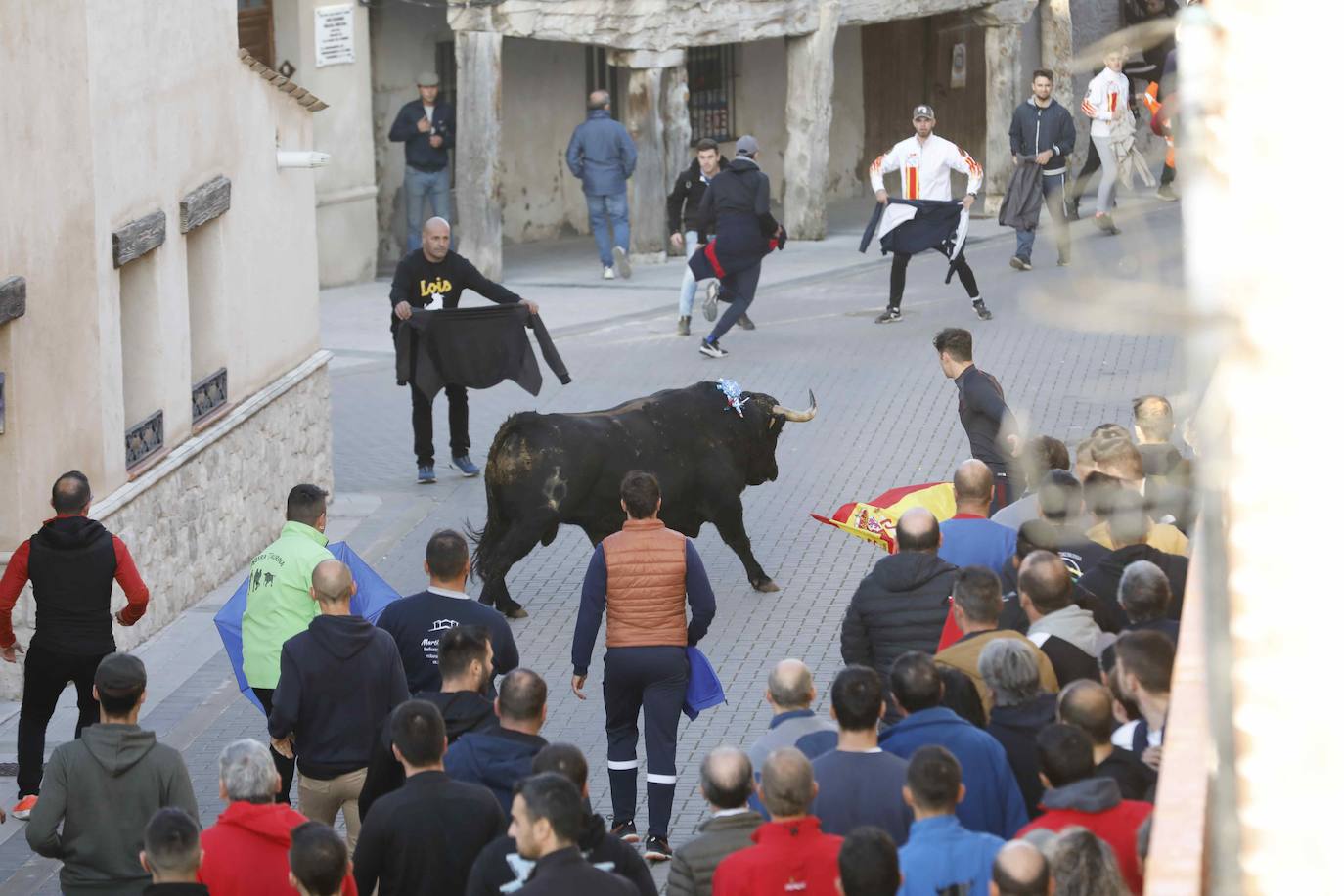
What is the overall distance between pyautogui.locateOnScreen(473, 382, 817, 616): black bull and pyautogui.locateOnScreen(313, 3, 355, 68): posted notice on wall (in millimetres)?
11295

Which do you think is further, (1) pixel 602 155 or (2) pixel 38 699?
(1) pixel 602 155

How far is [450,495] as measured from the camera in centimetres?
1429

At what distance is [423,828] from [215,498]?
7194 mm

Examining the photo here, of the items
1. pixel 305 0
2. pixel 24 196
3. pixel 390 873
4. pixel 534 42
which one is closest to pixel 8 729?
pixel 24 196

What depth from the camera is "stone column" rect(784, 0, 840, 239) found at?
25.0 m

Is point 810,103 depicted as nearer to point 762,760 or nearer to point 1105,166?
point 1105,166

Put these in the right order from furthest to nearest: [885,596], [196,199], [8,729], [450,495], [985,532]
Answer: [450,495] < [196,199] < [8,729] < [985,532] < [885,596]

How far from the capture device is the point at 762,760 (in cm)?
623

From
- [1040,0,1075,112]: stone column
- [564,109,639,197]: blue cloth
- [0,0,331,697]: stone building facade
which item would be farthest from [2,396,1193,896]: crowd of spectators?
[1040,0,1075,112]: stone column

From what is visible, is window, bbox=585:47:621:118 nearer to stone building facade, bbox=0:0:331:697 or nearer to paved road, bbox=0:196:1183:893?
paved road, bbox=0:196:1183:893

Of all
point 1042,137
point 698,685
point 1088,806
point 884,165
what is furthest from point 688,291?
point 1088,806

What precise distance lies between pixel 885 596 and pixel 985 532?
945mm

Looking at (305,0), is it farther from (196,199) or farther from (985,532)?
(985,532)

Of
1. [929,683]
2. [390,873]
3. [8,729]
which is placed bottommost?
[8,729]
